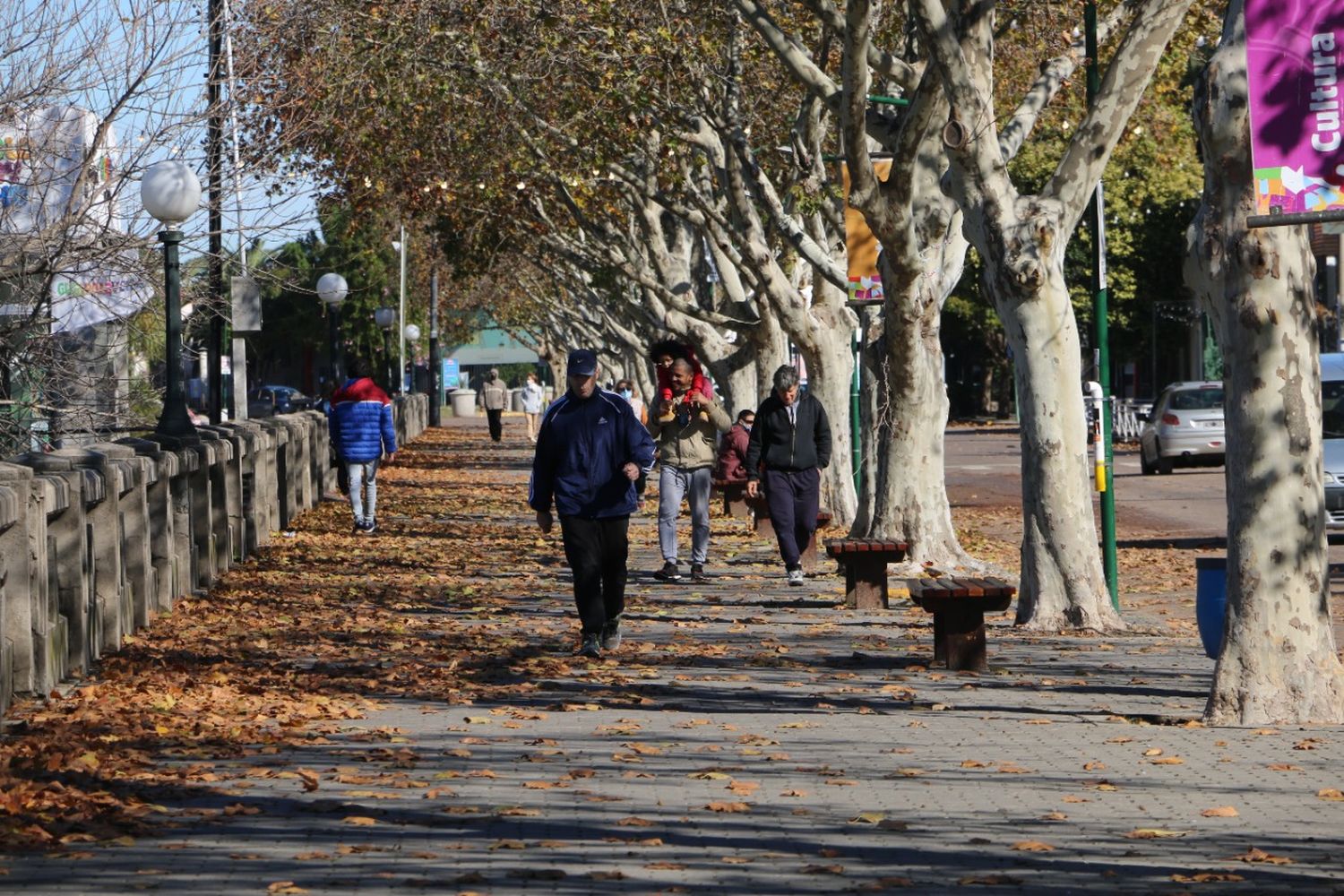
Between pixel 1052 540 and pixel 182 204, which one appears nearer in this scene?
pixel 1052 540

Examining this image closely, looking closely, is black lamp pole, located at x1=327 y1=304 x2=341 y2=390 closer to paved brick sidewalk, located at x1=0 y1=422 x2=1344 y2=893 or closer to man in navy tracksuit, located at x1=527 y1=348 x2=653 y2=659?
man in navy tracksuit, located at x1=527 y1=348 x2=653 y2=659

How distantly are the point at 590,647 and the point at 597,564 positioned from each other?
54cm

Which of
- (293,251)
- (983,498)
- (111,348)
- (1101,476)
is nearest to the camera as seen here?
(1101,476)

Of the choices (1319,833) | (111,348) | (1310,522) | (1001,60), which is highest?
(1001,60)

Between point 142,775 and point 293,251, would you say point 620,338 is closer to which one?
point 293,251

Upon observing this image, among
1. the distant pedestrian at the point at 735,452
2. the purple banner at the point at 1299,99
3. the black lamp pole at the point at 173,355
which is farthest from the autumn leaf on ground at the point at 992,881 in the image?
the distant pedestrian at the point at 735,452

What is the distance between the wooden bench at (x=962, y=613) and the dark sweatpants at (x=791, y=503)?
513 centimetres

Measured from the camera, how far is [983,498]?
107 feet

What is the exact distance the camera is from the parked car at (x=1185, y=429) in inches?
1470

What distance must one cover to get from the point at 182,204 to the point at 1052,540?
678cm

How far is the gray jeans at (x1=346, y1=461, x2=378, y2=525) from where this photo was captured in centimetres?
2338

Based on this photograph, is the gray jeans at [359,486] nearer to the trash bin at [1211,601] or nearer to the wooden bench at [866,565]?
the wooden bench at [866,565]

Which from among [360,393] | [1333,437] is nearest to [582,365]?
[360,393]

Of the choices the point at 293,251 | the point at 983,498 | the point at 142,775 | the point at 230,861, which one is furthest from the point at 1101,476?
the point at 293,251
